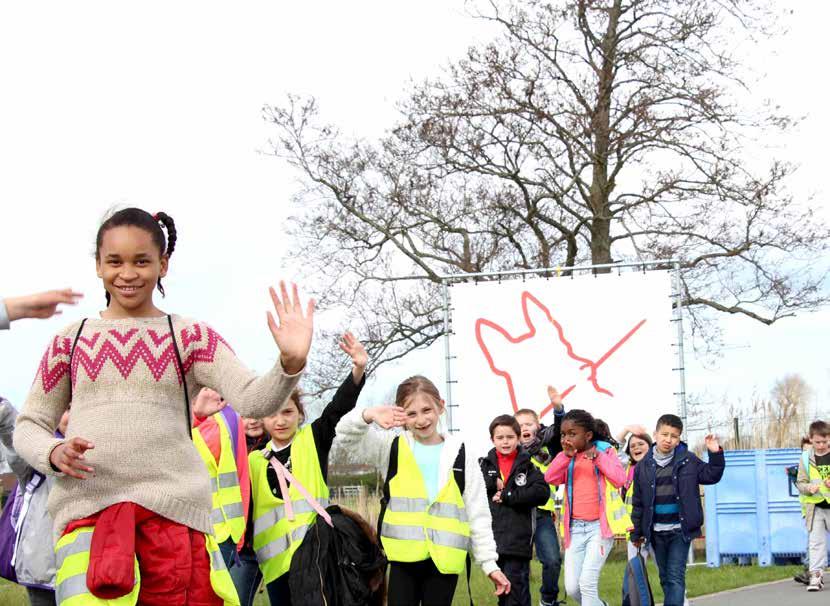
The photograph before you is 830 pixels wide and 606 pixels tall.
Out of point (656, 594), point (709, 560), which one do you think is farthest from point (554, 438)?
point (709, 560)

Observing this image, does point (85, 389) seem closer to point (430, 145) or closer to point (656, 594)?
point (656, 594)

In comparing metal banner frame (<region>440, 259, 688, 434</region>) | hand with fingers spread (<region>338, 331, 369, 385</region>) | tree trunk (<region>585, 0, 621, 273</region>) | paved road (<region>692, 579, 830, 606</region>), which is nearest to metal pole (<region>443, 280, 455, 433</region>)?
metal banner frame (<region>440, 259, 688, 434</region>)

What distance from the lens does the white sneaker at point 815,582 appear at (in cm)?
1373

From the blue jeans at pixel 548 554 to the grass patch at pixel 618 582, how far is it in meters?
0.79

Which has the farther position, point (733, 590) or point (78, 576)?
point (733, 590)

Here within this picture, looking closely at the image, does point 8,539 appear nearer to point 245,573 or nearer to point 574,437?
point 245,573

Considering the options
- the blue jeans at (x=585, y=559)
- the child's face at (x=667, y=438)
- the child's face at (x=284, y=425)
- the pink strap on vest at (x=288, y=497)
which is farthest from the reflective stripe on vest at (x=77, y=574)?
the child's face at (x=667, y=438)

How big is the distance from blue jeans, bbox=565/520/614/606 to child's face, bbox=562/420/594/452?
576 mm

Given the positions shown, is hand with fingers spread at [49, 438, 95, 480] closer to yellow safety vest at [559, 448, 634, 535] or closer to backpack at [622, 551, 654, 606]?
yellow safety vest at [559, 448, 634, 535]

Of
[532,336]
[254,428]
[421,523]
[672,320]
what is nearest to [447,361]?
[532,336]

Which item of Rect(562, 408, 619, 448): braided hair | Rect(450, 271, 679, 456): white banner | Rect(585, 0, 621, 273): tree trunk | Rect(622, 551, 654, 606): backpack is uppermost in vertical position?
Rect(585, 0, 621, 273): tree trunk

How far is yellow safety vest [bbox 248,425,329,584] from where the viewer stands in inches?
263

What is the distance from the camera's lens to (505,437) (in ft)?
33.2

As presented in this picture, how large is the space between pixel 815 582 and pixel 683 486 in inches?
171
